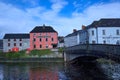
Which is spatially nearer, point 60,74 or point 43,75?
point 43,75

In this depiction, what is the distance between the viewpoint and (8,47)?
102m

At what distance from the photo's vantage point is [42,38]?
9700cm

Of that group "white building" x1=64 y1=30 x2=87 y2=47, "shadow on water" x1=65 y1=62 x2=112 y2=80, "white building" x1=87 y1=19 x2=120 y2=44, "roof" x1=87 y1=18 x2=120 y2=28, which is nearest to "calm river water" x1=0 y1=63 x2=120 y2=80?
"shadow on water" x1=65 y1=62 x2=112 y2=80

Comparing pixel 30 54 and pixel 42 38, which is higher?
pixel 42 38

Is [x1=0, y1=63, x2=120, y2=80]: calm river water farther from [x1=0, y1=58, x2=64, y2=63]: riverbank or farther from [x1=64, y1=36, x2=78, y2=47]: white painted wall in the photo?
[x1=64, y1=36, x2=78, y2=47]: white painted wall

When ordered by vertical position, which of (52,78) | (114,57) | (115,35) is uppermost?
(115,35)

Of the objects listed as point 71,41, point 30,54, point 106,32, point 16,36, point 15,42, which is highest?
point 16,36

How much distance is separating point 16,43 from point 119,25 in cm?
5220

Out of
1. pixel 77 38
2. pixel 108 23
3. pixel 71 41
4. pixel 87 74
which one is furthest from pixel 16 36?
pixel 87 74

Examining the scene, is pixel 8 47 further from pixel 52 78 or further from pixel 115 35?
pixel 52 78

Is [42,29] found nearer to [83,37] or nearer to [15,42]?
[15,42]

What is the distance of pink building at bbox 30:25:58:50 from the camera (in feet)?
317

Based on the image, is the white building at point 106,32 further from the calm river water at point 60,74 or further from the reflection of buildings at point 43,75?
the reflection of buildings at point 43,75

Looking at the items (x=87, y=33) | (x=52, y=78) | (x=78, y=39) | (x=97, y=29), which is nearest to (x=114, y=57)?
(x=52, y=78)
